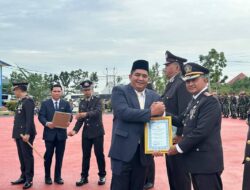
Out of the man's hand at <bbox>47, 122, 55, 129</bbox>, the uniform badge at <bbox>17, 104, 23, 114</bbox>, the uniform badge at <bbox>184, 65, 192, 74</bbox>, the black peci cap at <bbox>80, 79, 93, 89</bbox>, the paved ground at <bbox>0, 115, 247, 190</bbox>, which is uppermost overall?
the uniform badge at <bbox>184, 65, 192, 74</bbox>

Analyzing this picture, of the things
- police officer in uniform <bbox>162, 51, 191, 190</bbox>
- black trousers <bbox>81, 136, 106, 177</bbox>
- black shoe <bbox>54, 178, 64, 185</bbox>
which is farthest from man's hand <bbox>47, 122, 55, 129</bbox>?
police officer in uniform <bbox>162, 51, 191, 190</bbox>

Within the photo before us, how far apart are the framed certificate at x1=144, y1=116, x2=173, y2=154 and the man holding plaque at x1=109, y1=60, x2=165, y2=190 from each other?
0.08 meters

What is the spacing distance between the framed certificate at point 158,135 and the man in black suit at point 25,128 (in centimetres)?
327

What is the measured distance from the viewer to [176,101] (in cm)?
475

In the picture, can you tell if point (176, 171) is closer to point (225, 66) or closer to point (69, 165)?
point (69, 165)

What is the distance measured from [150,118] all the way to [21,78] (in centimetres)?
5601

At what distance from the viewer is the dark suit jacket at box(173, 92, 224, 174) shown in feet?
11.6

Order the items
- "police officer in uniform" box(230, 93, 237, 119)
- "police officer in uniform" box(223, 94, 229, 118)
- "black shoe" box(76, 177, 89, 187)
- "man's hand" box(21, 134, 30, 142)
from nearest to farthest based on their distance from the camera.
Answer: "man's hand" box(21, 134, 30, 142), "black shoe" box(76, 177, 89, 187), "police officer in uniform" box(230, 93, 237, 119), "police officer in uniform" box(223, 94, 229, 118)

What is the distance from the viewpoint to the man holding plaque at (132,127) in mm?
3666

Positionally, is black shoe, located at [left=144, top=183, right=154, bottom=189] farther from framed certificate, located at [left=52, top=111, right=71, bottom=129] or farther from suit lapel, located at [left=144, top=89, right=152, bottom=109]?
suit lapel, located at [left=144, top=89, right=152, bottom=109]

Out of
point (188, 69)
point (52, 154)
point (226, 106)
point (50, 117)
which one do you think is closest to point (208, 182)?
point (188, 69)

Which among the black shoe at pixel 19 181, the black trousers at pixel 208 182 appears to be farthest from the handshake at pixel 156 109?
the black shoe at pixel 19 181

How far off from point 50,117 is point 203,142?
150 inches

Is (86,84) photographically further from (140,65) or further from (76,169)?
(140,65)
